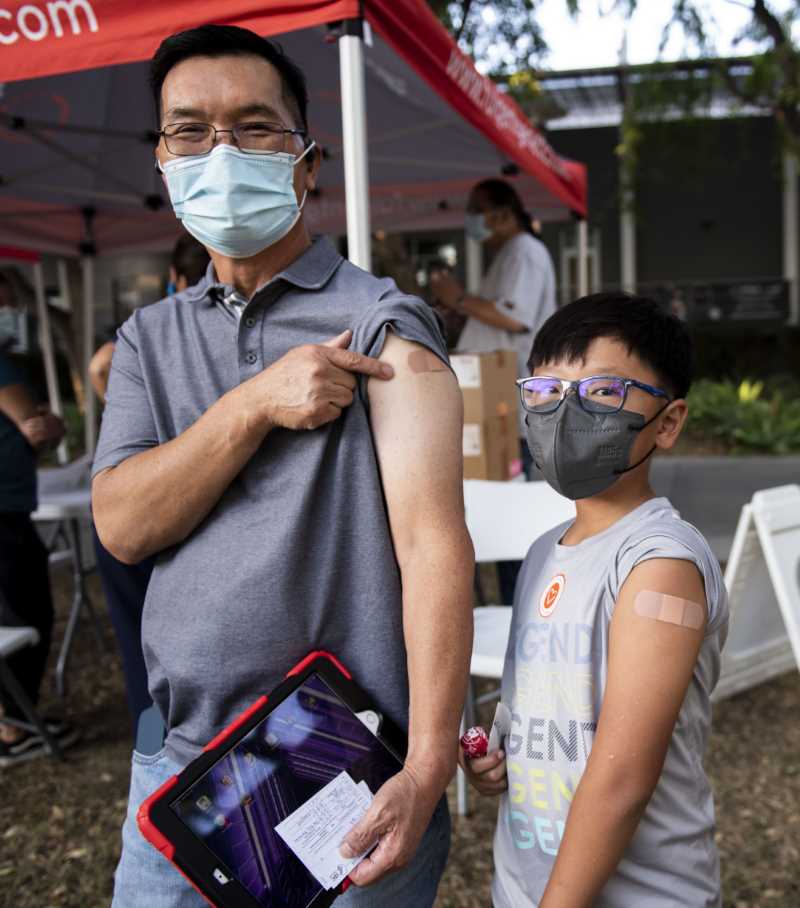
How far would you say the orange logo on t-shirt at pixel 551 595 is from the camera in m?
1.28

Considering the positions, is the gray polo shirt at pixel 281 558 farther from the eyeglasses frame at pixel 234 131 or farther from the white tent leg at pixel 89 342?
the white tent leg at pixel 89 342

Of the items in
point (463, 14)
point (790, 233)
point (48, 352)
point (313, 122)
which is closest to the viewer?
point (313, 122)

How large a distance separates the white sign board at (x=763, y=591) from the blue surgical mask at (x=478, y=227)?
207 centimetres

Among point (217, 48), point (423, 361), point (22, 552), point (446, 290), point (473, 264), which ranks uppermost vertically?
point (473, 264)

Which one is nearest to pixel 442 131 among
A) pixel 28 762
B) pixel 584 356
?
pixel 28 762

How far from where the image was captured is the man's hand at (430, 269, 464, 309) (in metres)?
4.62

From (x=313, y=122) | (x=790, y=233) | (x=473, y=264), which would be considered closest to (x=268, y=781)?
(x=313, y=122)

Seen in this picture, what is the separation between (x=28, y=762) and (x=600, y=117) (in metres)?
21.0

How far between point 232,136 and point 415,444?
1.88 feet

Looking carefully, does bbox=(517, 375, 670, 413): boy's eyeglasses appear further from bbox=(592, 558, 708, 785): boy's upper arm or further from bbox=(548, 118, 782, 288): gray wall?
bbox=(548, 118, 782, 288): gray wall

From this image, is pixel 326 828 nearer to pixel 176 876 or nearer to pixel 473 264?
pixel 176 876

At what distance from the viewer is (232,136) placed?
1.33 metres

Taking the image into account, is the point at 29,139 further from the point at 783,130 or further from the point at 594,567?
the point at 783,130

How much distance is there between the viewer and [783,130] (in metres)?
11.2
